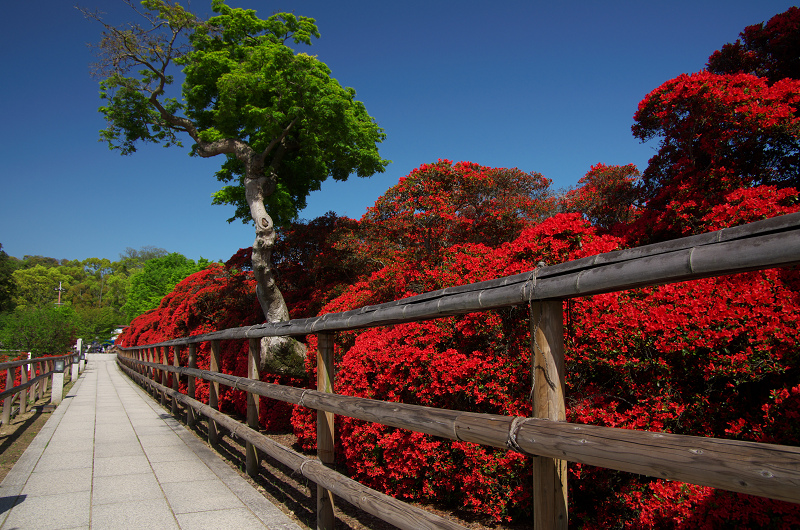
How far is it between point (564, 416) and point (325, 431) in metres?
2.36

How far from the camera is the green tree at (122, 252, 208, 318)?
5375cm

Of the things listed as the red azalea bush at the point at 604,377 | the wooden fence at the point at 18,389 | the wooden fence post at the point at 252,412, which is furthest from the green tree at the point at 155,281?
the red azalea bush at the point at 604,377

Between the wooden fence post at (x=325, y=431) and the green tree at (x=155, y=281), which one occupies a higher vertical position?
the green tree at (x=155, y=281)

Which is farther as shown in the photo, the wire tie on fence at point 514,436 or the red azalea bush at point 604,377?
the red azalea bush at point 604,377

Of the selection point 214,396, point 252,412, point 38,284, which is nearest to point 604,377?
point 252,412

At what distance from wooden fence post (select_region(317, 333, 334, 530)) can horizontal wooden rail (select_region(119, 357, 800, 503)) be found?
1403 millimetres

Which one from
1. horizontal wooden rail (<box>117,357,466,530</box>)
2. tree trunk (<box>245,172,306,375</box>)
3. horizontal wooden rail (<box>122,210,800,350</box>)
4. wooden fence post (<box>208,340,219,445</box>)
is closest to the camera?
horizontal wooden rail (<box>122,210,800,350</box>)

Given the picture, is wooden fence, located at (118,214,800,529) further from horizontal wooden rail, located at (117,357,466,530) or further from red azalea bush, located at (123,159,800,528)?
red azalea bush, located at (123,159,800,528)

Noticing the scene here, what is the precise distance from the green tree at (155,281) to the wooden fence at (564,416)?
55.0 m

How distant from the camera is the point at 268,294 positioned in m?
9.70

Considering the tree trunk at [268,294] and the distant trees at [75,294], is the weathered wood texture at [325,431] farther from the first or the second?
the distant trees at [75,294]

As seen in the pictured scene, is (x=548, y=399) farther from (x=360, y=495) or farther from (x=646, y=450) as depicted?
(x=360, y=495)

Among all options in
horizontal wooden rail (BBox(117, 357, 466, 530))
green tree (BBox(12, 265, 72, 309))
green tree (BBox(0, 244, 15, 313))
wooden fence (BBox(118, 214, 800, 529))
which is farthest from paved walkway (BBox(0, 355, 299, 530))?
green tree (BBox(12, 265, 72, 309))

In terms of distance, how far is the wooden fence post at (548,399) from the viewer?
2.20 meters
